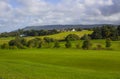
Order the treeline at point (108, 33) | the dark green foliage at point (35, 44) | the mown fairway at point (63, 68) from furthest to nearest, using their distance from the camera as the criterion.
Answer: the treeline at point (108, 33) → the dark green foliage at point (35, 44) → the mown fairway at point (63, 68)

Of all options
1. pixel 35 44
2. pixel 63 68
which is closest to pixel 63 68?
pixel 63 68

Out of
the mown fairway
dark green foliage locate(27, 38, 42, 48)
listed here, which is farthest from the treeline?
the mown fairway

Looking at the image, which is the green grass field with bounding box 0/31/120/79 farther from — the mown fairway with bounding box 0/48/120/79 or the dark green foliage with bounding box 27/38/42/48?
the dark green foliage with bounding box 27/38/42/48

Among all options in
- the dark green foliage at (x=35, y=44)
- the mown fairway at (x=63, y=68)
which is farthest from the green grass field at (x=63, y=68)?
the dark green foliage at (x=35, y=44)

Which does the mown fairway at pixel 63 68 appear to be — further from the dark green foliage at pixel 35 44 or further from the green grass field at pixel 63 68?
the dark green foliage at pixel 35 44

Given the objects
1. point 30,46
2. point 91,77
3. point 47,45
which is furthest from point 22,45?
point 91,77

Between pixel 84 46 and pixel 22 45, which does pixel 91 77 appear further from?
pixel 22 45

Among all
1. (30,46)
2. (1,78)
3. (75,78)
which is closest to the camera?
(1,78)

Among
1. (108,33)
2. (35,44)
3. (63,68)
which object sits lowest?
(35,44)

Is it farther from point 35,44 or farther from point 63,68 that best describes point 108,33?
point 63,68

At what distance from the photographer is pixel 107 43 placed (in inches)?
5089

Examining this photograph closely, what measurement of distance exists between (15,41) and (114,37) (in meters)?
52.7

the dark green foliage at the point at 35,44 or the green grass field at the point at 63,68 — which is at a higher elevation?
the green grass field at the point at 63,68

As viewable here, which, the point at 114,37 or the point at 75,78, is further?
the point at 114,37
